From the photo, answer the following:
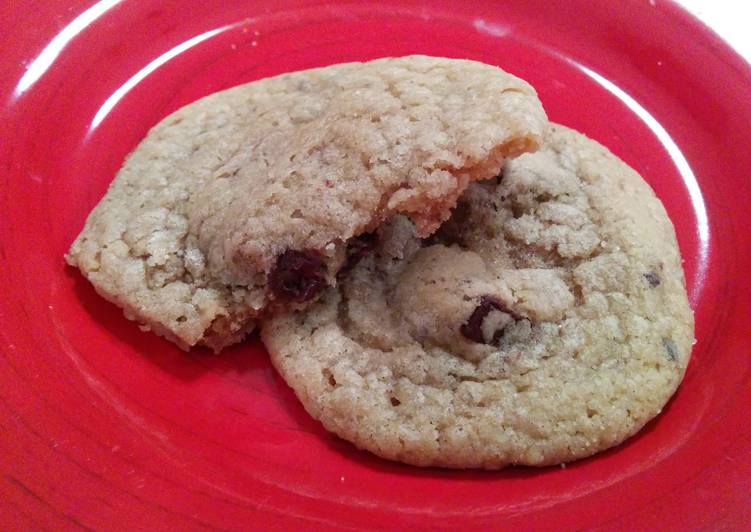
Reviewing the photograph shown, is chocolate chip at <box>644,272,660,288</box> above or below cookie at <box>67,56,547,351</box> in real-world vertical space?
above

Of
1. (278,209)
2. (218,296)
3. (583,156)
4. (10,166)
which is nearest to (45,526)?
(218,296)

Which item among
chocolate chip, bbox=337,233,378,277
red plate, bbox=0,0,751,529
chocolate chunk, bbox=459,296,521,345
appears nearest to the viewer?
red plate, bbox=0,0,751,529

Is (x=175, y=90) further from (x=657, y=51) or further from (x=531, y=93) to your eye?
(x=657, y=51)

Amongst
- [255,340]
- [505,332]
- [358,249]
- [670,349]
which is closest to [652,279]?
[670,349]

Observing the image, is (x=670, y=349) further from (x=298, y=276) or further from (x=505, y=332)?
(x=298, y=276)

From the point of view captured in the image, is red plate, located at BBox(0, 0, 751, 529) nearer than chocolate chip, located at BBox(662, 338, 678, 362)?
Yes

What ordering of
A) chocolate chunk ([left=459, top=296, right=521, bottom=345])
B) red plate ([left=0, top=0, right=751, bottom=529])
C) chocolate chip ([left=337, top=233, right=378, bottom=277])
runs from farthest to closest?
chocolate chip ([left=337, top=233, right=378, bottom=277]) < chocolate chunk ([left=459, top=296, right=521, bottom=345]) < red plate ([left=0, top=0, right=751, bottom=529])

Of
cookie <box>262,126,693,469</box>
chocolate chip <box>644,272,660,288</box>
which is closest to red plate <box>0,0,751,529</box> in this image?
cookie <box>262,126,693,469</box>

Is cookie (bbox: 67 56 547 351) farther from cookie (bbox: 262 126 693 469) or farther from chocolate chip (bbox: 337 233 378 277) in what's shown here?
cookie (bbox: 262 126 693 469)
